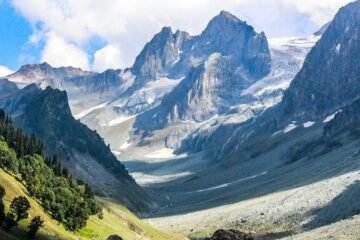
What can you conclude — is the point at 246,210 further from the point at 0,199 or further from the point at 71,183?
the point at 0,199

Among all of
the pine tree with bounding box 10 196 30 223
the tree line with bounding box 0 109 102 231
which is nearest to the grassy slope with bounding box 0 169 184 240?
the pine tree with bounding box 10 196 30 223

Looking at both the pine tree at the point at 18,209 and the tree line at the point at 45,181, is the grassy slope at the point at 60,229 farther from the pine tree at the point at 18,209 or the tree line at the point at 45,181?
the tree line at the point at 45,181

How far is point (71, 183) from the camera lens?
114 meters

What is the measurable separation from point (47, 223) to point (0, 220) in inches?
487

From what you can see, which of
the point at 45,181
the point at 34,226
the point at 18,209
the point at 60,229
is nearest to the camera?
the point at 34,226

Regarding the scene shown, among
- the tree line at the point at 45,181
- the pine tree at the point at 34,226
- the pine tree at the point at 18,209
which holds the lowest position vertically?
the pine tree at the point at 34,226

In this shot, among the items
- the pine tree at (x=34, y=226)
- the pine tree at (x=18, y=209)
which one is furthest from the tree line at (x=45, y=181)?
the pine tree at (x=34, y=226)

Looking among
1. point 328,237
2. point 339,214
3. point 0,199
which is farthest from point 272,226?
point 0,199

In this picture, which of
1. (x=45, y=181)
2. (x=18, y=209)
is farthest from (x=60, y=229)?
(x=45, y=181)

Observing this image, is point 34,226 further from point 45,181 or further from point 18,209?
point 45,181

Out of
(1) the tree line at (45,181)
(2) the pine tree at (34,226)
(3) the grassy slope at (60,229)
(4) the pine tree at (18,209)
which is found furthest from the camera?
(1) the tree line at (45,181)

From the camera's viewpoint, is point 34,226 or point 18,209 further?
point 18,209

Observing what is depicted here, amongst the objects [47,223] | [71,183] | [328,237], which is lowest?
[328,237]

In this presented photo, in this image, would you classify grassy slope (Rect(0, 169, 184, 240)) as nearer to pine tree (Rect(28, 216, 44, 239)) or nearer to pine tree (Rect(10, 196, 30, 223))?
pine tree (Rect(28, 216, 44, 239))
